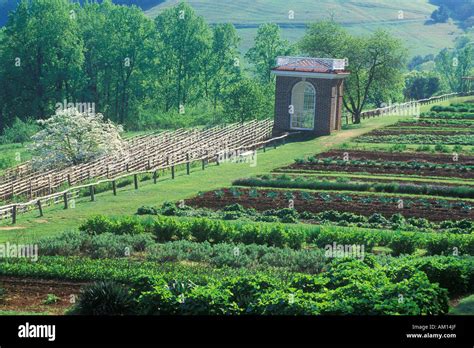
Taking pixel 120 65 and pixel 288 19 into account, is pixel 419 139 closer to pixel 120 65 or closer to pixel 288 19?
pixel 120 65

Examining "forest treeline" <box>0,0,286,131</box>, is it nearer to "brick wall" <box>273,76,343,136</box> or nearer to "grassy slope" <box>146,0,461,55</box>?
"brick wall" <box>273,76,343,136</box>

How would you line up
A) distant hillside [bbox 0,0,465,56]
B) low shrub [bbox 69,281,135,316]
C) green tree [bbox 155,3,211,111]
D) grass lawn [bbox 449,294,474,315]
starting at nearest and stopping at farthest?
low shrub [bbox 69,281,135,316]
grass lawn [bbox 449,294,474,315]
green tree [bbox 155,3,211,111]
distant hillside [bbox 0,0,465,56]

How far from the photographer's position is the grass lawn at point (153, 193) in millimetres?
A: 35656

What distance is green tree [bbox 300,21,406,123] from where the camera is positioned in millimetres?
74438

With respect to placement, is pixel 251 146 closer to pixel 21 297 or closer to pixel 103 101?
pixel 21 297

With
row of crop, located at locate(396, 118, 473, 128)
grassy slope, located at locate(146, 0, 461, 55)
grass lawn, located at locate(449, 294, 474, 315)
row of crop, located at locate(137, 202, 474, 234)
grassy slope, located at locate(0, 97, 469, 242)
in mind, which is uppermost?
grassy slope, located at locate(146, 0, 461, 55)

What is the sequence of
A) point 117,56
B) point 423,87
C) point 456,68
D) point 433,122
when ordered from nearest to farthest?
1. point 433,122
2. point 117,56
3. point 423,87
4. point 456,68

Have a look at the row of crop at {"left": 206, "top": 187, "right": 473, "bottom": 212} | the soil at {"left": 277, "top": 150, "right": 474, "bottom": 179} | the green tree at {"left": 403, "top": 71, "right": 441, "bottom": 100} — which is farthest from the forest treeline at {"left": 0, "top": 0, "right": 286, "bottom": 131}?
the row of crop at {"left": 206, "top": 187, "right": 473, "bottom": 212}

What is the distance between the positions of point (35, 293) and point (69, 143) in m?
27.1

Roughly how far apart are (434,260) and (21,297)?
10862mm

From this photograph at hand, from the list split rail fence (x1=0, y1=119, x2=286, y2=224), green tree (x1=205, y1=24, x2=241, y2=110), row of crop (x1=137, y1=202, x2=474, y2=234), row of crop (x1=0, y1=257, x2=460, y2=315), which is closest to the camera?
row of crop (x1=0, y1=257, x2=460, y2=315)

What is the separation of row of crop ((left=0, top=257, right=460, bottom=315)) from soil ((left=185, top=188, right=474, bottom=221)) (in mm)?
13388

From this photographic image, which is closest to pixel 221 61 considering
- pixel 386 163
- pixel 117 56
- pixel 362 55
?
pixel 117 56

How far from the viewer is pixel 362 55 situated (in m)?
74.6
